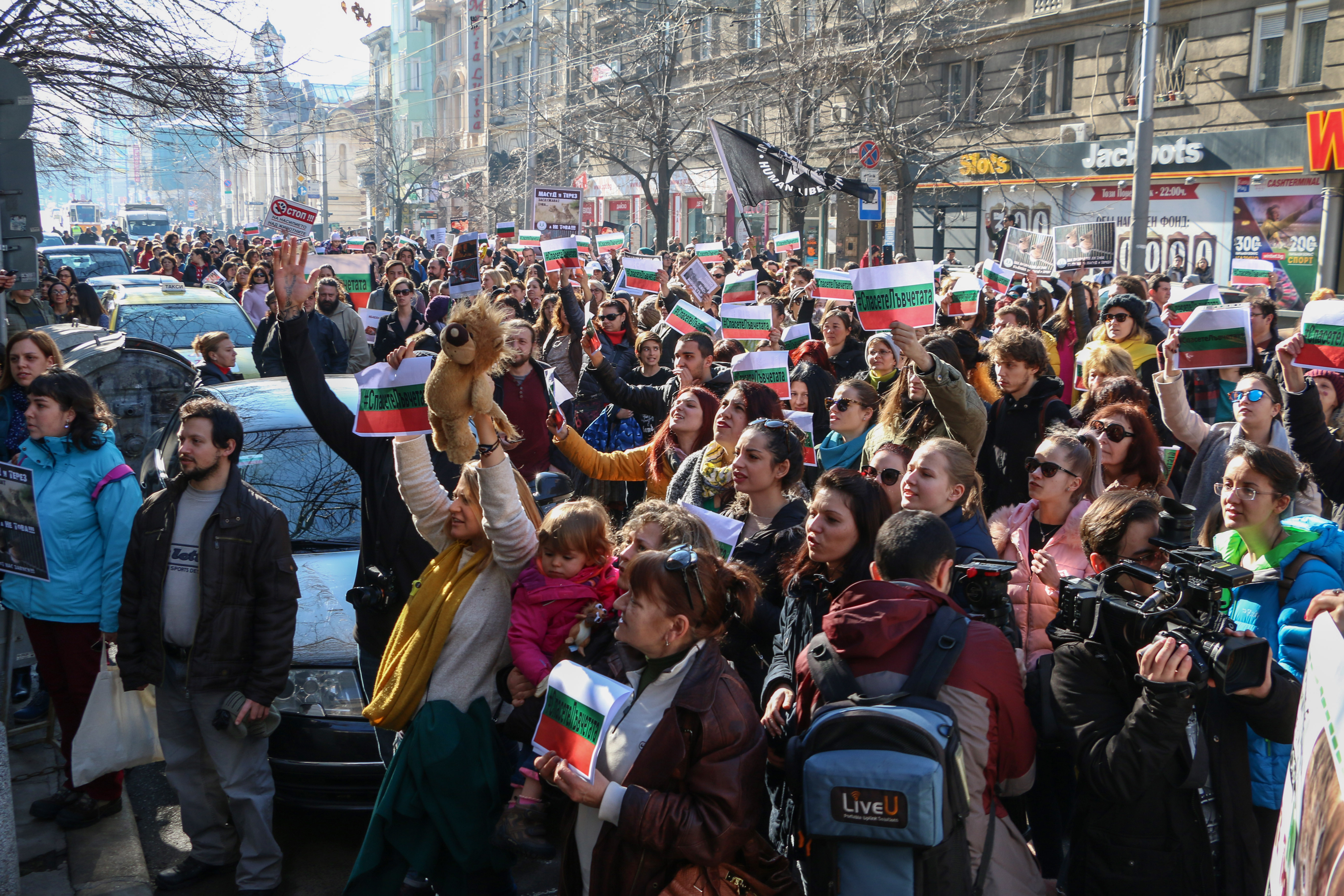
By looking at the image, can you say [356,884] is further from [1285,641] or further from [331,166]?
[331,166]

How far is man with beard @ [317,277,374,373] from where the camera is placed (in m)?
11.1

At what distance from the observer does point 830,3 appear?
83.6 feet

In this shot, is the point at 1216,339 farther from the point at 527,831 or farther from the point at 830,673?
the point at 527,831

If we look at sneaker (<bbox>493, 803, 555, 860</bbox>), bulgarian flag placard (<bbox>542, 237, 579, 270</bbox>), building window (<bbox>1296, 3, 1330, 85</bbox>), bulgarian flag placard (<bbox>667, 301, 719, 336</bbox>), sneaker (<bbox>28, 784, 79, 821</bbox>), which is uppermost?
building window (<bbox>1296, 3, 1330, 85</bbox>)

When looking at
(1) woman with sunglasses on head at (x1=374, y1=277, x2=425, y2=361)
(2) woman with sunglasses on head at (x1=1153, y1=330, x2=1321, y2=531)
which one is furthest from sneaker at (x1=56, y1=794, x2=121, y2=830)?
(1) woman with sunglasses on head at (x1=374, y1=277, x2=425, y2=361)

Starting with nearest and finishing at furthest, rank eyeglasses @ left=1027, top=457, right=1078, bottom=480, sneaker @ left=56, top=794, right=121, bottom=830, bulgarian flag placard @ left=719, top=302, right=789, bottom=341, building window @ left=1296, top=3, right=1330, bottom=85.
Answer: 1. eyeglasses @ left=1027, top=457, right=1078, bottom=480
2. sneaker @ left=56, top=794, right=121, bottom=830
3. bulgarian flag placard @ left=719, top=302, right=789, bottom=341
4. building window @ left=1296, top=3, right=1330, bottom=85

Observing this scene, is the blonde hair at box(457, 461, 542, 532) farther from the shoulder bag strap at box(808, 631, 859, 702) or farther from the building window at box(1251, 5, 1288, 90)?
the building window at box(1251, 5, 1288, 90)

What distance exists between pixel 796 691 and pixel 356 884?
1.64 meters

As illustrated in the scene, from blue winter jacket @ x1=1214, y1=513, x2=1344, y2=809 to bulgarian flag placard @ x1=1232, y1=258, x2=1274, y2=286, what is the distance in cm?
854

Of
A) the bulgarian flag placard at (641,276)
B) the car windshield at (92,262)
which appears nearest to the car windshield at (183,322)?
the bulgarian flag placard at (641,276)

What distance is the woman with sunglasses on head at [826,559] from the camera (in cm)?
359

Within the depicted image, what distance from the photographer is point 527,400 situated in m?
6.88

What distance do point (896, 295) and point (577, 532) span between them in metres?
3.42

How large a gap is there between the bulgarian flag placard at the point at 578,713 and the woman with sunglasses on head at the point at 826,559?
87 centimetres
